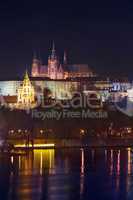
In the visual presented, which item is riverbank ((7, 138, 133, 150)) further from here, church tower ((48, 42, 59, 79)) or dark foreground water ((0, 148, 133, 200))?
church tower ((48, 42, 59, 79))

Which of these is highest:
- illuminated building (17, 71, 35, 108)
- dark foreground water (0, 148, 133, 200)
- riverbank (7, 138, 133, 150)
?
illuminated building (17, 71, 35, 108)

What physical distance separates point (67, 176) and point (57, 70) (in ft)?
55.8

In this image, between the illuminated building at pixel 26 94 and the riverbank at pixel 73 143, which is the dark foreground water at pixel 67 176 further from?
the illuminated building at pixel 26 94

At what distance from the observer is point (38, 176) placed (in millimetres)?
12836

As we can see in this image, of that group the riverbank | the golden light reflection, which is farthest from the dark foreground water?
the riverbank

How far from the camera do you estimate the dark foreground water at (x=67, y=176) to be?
37.2ft

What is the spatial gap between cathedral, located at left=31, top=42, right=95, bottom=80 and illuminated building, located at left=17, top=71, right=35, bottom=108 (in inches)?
142

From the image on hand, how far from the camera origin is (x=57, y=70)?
29.8m

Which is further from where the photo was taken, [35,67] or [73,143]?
[35,67]

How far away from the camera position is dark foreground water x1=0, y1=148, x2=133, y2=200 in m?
11.4

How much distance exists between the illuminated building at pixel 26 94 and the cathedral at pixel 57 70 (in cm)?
362

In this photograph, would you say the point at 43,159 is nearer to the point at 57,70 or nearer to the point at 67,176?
the point at 67,176

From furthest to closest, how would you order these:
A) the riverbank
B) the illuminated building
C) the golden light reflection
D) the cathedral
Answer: the cathedral → the illuminated building → the riverbank → the golden light reflection

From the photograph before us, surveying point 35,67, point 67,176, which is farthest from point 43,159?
point 35,67
